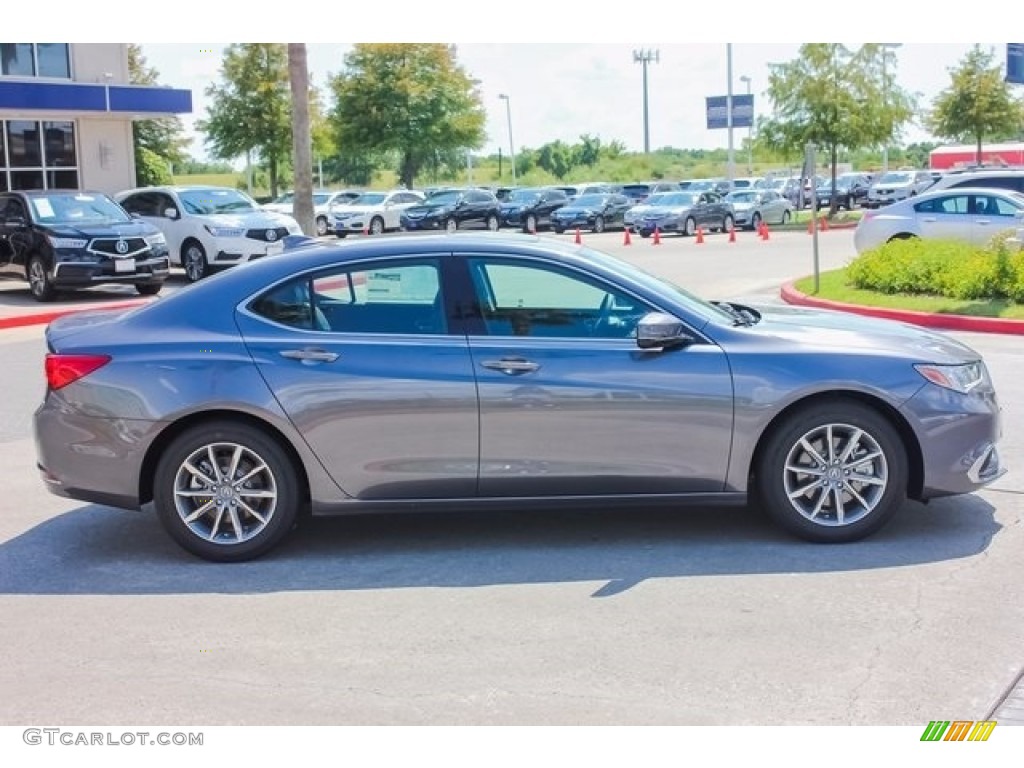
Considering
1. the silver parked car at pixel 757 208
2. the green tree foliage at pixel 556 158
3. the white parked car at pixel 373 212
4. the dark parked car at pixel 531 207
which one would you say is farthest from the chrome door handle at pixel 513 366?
the green tree foliage at pixel 556 158

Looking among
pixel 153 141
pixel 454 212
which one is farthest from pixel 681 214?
pixel 153 141

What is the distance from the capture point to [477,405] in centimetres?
613

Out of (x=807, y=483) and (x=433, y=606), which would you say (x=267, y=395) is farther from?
(x=807, y=483)

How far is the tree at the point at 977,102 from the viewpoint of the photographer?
4581cm

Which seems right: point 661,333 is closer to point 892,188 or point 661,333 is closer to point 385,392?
point 385,392

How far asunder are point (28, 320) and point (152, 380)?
12.7 meters

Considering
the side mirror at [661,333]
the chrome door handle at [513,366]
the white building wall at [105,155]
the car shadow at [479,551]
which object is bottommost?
the car shadow at [479,551]

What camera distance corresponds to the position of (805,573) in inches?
231

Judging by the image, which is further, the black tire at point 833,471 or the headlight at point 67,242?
the headlight at point 67,242

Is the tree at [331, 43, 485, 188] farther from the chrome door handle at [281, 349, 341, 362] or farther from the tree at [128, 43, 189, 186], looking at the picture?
the chrome door handle at [281, 349, 341, 362]

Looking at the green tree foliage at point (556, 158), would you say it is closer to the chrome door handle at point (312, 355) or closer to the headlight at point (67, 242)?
the headlight at point (67, 242)

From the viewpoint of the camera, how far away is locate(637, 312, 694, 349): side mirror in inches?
242

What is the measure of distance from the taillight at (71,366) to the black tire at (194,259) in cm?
1648
